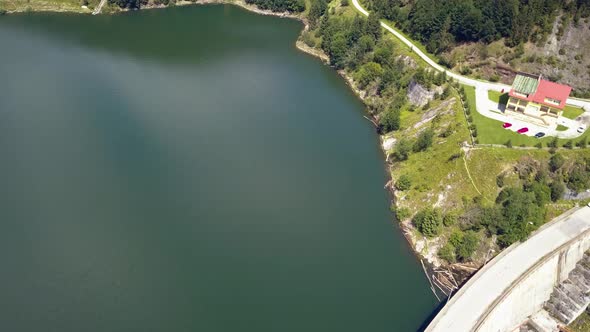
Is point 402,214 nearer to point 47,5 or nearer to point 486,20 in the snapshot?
point 486,20

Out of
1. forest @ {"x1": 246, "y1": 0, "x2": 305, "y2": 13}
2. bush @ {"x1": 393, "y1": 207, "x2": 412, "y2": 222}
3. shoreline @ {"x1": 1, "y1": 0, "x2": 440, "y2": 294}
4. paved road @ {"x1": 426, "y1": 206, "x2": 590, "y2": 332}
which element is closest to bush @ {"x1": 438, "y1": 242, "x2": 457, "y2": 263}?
shoreline @ {"x1": 1, "y1": 0, "x2": 440, "y2": 294}

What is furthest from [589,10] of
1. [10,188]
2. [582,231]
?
[10,188]

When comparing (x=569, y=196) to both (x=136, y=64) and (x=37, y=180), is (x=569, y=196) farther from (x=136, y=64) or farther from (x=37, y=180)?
(x=136, y=64)

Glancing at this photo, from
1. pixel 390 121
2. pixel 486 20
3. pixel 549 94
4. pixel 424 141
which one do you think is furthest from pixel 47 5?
pixel 549 94

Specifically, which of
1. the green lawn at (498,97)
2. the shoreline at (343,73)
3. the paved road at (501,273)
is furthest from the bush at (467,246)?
the green lawn at (498,97)

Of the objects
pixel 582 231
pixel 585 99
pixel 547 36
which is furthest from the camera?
pixel 547 36

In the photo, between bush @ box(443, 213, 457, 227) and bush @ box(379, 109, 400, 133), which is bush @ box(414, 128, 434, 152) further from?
bush @ box(443, 213, 457, 227)

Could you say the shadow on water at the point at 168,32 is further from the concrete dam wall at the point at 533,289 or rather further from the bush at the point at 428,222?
the concrete dam wall at the point at 533,289
